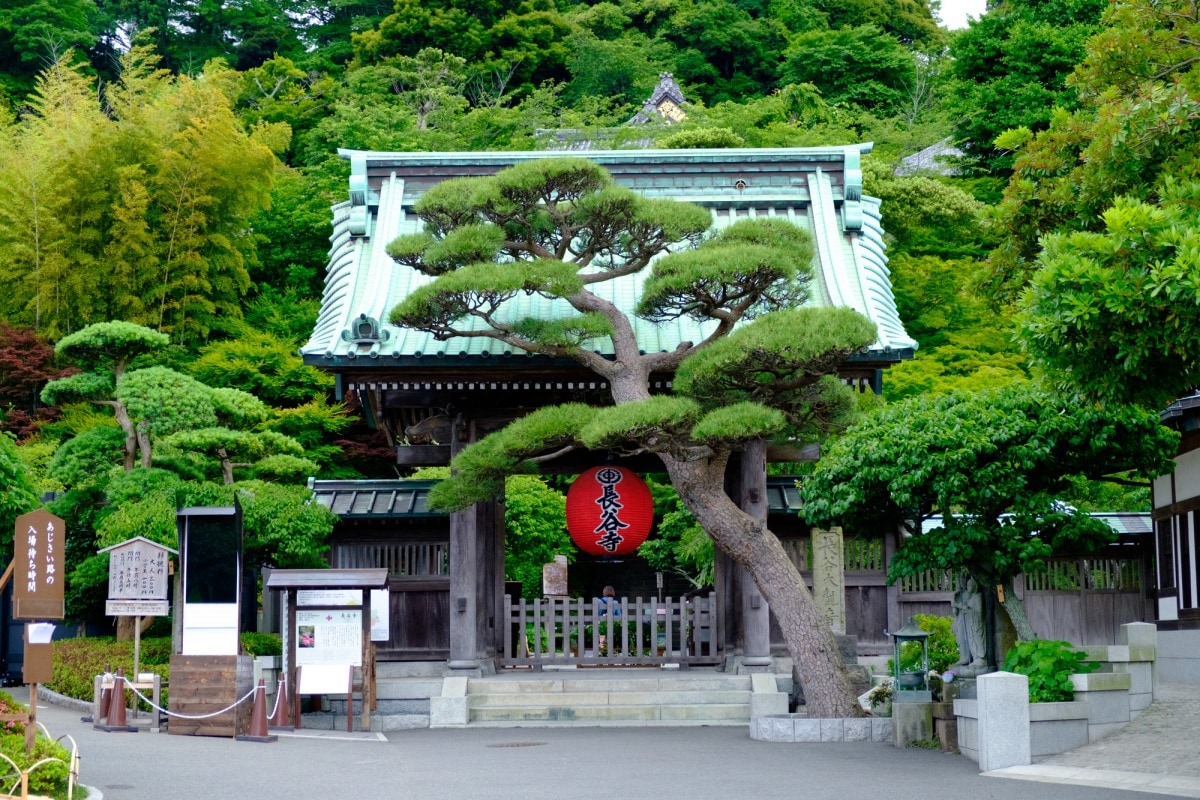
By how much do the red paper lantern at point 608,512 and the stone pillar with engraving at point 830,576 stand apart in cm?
326

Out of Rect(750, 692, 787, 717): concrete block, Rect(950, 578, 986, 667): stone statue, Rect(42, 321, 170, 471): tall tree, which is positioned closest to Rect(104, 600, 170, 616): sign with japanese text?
Rect(42, 321, 170, 471): tall tree

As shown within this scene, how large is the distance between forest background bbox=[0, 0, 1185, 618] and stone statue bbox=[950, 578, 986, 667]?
134cm

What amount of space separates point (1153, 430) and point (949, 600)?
6065 mm

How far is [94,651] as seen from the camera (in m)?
16.0

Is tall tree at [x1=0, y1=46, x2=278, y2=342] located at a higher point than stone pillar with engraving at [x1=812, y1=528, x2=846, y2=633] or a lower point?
higher

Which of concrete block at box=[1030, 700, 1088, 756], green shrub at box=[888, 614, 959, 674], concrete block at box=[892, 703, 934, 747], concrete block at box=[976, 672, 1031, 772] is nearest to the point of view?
concrete block at box=[976, 672, 1031, 772]

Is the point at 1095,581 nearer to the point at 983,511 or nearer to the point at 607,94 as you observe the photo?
the point at 983,511

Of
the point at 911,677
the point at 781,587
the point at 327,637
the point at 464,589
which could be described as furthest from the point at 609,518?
the point at 911,677

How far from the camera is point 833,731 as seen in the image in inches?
471

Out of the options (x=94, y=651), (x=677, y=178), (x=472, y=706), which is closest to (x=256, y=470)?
(x=94, y=651)

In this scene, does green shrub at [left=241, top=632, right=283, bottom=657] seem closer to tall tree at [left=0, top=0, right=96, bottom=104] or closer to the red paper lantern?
the red paper lantern

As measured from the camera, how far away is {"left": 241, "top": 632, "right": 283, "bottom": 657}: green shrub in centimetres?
1545

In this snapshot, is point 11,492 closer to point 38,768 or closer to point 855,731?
point 38,768

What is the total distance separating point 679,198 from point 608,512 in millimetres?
4781
